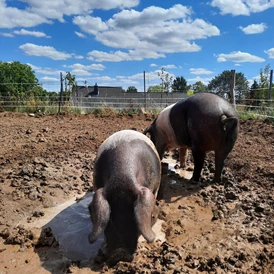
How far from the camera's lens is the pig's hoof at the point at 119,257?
2.97 metres

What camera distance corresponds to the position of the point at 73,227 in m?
4.16

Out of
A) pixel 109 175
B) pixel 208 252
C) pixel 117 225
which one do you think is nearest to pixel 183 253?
pixel 208 252

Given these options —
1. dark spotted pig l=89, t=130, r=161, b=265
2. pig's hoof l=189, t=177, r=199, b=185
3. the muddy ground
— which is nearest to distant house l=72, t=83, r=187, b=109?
the muddy ground

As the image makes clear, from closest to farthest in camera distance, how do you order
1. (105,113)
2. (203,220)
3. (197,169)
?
(203,220) → (197,169) → (105,113)

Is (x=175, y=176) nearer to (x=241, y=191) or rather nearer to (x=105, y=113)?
(x=241, y=191)

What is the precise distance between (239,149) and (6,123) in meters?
6.86

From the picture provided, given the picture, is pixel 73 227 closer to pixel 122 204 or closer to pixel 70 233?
pixel 70 233

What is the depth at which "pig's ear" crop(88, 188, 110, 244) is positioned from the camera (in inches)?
108

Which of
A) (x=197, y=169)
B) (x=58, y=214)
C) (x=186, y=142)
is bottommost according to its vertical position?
(x=58, y=214)

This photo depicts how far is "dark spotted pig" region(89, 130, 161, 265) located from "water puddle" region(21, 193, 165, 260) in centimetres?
56

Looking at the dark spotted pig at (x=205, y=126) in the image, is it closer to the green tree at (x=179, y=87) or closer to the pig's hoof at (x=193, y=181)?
the pig's hoof at (x=193, y=181)

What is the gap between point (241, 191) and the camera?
16.8 feet

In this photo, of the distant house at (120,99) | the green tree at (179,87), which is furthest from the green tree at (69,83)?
the green tree at (179,87)

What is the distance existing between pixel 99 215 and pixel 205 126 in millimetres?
2854
